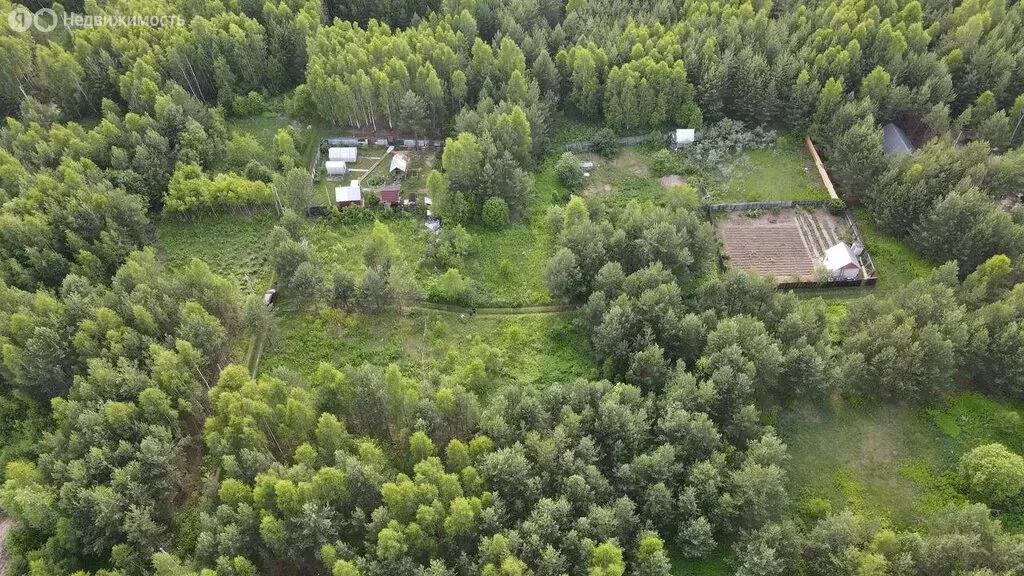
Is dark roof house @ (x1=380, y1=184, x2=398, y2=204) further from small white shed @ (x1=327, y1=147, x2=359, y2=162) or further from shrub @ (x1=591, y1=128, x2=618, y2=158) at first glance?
shrub @ (x1=591, y1=128, x2=618, y2=158)

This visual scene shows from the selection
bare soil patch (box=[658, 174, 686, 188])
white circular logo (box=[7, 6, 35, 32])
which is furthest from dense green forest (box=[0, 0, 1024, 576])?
white circular logo (box=[7, 6, 35, 32])

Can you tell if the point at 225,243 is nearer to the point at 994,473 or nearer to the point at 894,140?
the point at 994,473

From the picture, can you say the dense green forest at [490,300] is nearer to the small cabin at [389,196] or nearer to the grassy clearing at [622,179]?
the grassy clearing at [622,179]

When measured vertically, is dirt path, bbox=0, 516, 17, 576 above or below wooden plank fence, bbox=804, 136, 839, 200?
below

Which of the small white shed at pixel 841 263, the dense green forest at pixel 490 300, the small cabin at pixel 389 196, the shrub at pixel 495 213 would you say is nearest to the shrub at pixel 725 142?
the dense green forest at pixel 490 300

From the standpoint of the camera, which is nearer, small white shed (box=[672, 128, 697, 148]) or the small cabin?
the small cabin

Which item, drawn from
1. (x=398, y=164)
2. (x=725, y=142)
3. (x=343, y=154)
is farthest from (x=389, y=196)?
(x=725, y=142)

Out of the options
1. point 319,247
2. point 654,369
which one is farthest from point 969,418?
point 319,247
